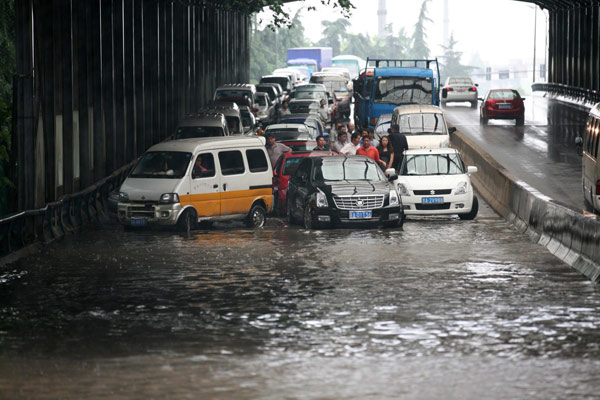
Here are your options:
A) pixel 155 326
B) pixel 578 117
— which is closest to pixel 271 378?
Result: pixel 155 326

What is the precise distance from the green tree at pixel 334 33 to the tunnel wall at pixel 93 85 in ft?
447

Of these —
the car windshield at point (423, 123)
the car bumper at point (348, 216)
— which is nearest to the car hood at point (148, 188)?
the car bumper at point (348, 216)

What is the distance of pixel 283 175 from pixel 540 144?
17.6 metres

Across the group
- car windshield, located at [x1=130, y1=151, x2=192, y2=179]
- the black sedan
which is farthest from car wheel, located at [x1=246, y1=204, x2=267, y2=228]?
car windshield, located at [x1=130, y1=151, x2=192, y2=179]

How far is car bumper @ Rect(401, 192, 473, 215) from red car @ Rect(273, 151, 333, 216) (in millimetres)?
2763

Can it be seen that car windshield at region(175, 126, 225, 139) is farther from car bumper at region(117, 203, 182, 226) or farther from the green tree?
the green tree

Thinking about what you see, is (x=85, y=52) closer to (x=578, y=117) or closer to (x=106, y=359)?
(x=106, y=359)

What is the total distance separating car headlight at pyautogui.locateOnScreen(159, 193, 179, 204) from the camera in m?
21.0

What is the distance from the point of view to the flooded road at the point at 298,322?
30.9 ft

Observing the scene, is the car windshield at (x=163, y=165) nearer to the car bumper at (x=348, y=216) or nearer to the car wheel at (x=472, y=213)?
the car bumper at (x=348, y=216)

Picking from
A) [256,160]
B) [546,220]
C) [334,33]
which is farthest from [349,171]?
[334,33]

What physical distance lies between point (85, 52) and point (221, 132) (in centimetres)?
477

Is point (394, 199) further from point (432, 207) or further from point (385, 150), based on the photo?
point (385, 150)

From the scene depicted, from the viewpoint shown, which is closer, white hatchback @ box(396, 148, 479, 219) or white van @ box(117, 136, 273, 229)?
white van @ box(117, 136, 273, 229)
